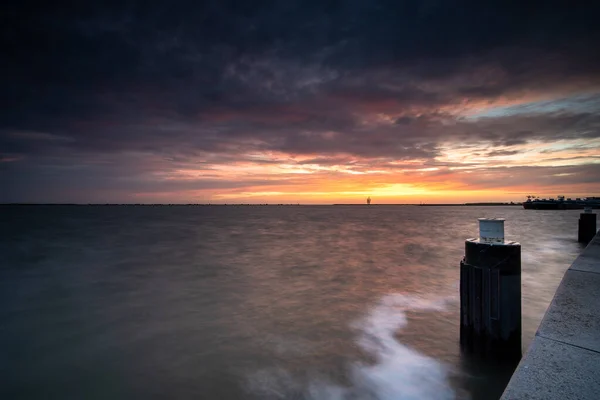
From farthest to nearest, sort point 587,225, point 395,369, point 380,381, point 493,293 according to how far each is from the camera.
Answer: point 587,225
point 395,369
point 380,381
point 493,293

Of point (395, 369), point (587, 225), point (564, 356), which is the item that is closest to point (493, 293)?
point (564, 356)

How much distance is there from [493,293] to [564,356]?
1.52m

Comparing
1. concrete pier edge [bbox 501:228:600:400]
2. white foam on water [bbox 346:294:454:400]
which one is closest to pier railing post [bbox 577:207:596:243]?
white foam on water [bbox 346:294:454:400]

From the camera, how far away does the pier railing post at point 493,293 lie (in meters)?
4.21

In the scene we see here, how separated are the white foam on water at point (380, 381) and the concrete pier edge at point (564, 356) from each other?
1940 mm

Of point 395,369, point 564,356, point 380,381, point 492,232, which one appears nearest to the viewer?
point 564,356

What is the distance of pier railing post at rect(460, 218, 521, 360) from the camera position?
4207 mm

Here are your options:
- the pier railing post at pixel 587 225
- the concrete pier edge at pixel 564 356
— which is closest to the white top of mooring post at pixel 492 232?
the concrete pier edge at pixel 564 356

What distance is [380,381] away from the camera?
194 inches

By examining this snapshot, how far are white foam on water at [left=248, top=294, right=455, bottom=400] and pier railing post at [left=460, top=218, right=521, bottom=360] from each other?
0.91 m

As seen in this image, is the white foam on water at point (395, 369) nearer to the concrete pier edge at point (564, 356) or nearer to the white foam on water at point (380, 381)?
the white foam on water at point (380, 381)

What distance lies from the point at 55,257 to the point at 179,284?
10020 mm

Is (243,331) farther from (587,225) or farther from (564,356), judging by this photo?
(587,225)

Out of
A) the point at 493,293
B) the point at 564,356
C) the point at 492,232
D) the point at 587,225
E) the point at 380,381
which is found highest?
the point at 492,232
